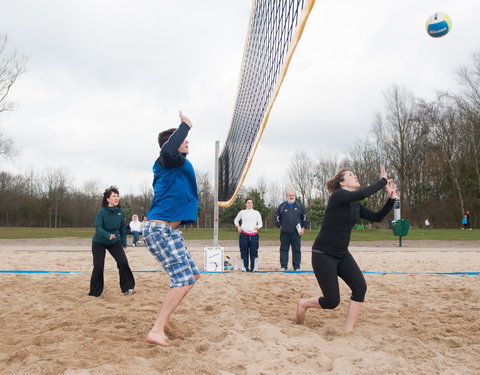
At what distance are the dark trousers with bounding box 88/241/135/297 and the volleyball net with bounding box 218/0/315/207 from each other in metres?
3.41

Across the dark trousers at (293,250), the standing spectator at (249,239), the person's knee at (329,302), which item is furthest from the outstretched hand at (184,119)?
the dark trousers at (293,250)

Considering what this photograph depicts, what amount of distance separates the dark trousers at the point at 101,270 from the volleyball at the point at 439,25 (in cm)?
710

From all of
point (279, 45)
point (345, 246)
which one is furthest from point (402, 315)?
point (279, 45)

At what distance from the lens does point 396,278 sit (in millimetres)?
6512

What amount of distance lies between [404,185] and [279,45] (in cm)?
3106

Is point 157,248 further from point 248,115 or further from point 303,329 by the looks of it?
point 248,115

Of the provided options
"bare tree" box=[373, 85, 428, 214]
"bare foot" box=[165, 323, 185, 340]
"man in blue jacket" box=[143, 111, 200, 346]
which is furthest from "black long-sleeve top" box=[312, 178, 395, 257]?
"bare tree" box=[373, 85, 428, 214]

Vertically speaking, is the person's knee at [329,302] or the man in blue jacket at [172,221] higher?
the man in blue jacket at [172,221]

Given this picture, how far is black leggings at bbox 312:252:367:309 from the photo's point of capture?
342 centimetres

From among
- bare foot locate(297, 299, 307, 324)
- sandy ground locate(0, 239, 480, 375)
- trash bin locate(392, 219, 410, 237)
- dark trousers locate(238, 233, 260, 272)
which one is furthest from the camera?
trash bin locate(392, 219, 410, 237)

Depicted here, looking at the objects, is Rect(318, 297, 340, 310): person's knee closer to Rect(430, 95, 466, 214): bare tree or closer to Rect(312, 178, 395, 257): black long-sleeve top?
Rect(312, 178, 395, 257): black long-sleeve top

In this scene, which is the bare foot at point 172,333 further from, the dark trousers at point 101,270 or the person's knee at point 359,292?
the dark trousers at point 101,270

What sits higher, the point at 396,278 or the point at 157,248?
the point at 157,248

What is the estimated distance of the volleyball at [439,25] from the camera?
7.90 meters
